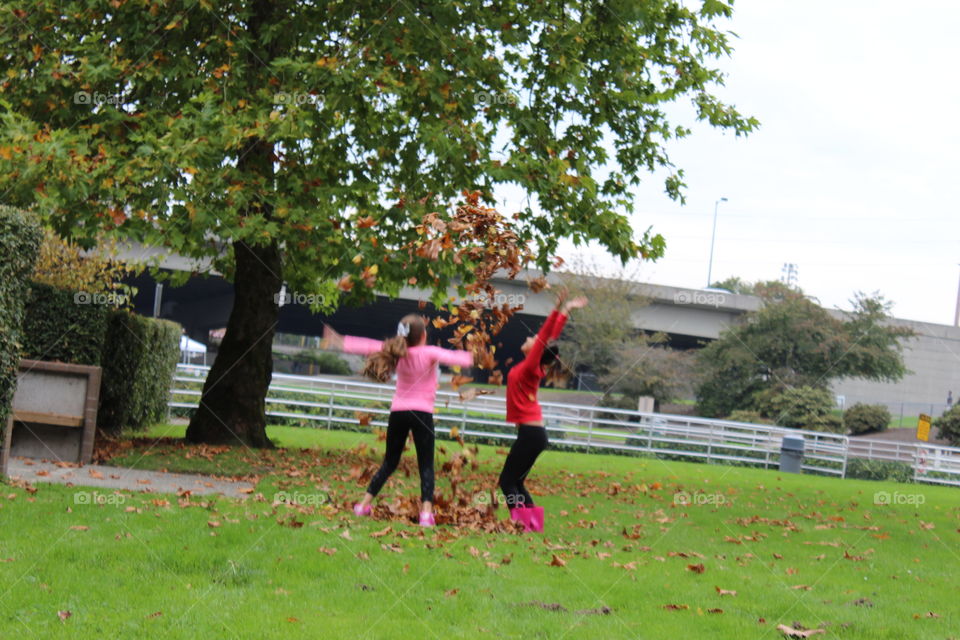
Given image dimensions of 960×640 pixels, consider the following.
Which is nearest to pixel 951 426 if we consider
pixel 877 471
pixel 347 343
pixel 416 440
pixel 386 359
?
pixel 877 471

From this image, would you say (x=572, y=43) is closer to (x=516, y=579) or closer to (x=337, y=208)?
(x=337, y=208)

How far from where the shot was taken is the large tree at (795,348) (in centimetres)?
4700

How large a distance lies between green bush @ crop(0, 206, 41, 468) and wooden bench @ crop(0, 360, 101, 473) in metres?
3.12

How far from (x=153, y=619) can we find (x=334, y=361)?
81.2m

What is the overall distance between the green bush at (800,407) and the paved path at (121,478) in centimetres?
3630

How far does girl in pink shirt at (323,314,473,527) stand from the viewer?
8.97 m

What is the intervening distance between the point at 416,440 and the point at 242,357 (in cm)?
833

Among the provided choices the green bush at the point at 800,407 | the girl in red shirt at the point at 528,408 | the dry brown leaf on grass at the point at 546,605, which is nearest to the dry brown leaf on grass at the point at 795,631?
the dry brown leaf on grass at the point at 546,605

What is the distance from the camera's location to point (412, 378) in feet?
29.9

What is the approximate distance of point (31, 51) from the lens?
14.6 meters

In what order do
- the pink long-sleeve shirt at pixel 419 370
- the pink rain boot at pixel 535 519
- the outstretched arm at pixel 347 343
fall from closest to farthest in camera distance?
the outstretched arm at pixel 347 343 < the pink long-sleeve shirt at pixel 419 370 < the pink rain boot at pixel 535 519

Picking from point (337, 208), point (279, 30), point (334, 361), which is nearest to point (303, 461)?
point (337, 208)

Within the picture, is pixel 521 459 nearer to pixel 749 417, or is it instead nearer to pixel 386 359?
pixel 386 359

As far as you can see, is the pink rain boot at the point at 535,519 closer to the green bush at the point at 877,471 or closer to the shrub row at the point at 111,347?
the shrub row at the point at 111,347
